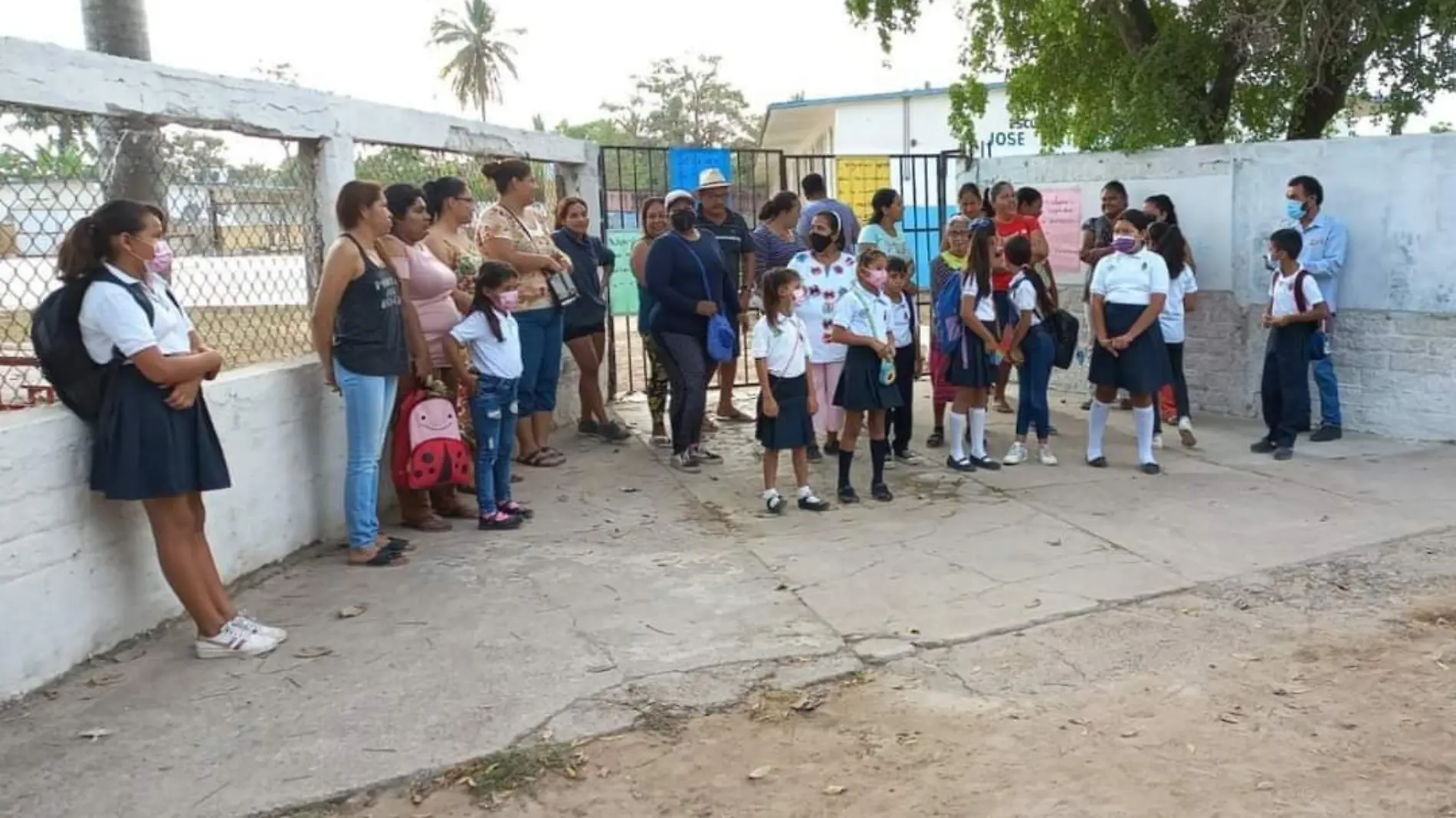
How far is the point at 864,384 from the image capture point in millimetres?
6422

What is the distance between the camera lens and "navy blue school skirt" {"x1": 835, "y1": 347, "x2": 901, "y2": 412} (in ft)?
21.1

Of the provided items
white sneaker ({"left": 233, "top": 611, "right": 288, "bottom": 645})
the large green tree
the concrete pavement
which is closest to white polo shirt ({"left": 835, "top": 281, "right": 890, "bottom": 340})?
the concrete pavement

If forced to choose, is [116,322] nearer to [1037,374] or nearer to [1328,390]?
[1037,374]

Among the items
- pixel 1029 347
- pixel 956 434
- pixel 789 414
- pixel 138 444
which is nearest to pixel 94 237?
pixel 138 444

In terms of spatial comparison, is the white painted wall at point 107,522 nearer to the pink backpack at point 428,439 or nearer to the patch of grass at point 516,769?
the pink backpack at point 428,439

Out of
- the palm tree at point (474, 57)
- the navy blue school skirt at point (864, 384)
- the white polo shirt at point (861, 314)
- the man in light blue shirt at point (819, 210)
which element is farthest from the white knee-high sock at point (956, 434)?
the palm tree at point (474, 57)

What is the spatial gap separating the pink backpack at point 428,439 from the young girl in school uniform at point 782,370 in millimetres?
1583

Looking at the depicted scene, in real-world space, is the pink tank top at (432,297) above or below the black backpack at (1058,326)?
above

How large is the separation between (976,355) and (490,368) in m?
2.95

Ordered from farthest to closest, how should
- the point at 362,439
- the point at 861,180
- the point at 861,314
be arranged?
the point at 861,180 < the point at 861,314 < the point at 362,439

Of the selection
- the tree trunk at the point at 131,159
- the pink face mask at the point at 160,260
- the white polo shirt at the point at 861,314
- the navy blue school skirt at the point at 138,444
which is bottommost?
the navy blue school skirt at the point at 138,444

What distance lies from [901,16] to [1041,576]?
7026 millimetres

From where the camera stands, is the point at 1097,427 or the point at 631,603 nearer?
the point at 631,603

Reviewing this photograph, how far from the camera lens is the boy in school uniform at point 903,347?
6.86 meters
